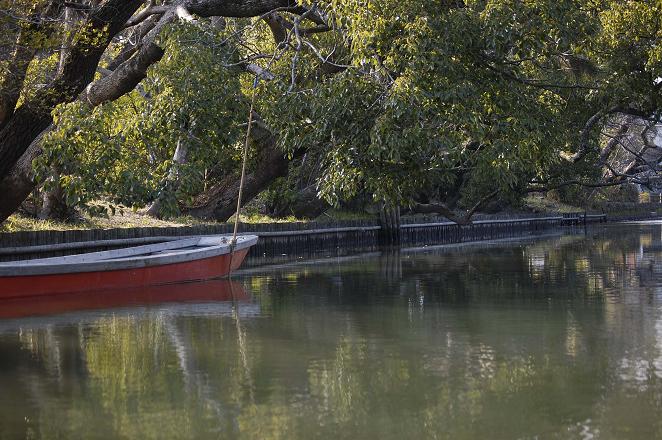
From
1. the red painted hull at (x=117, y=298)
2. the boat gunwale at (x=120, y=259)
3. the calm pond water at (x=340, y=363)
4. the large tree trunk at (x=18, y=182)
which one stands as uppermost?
the large tree trunk at (x=18, y=182)

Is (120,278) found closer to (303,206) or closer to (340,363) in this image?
(340,363)

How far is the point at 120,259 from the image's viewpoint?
618 inches

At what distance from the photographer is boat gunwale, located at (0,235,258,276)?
14.1 meters

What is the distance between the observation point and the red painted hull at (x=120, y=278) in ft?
46.7

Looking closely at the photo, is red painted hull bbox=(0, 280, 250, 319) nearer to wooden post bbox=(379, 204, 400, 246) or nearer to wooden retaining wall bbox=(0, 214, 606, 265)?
wooden retaining wall bbox=(0, 214, 606, 265)

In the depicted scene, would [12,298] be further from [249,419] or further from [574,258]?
[574,258]

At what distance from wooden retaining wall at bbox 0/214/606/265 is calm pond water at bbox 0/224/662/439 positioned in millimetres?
2731

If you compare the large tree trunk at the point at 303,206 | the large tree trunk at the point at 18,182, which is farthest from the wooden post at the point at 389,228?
the large tree trunk at the point at 18,182

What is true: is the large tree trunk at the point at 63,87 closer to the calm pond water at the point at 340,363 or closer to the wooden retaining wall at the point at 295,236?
the wooden retaining wall at the point at 295,236

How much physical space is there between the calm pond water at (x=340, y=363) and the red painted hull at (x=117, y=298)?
59 mm

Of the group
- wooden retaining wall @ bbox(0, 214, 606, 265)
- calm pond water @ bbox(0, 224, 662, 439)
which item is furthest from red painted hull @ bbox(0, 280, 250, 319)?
wooden retaining wall @ bbox(0, 214, 606, 265)

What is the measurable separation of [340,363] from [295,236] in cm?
1703

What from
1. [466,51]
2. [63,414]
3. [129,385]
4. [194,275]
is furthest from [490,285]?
[63,414]

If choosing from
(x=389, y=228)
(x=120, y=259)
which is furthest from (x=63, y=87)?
(x=389, y=228)
